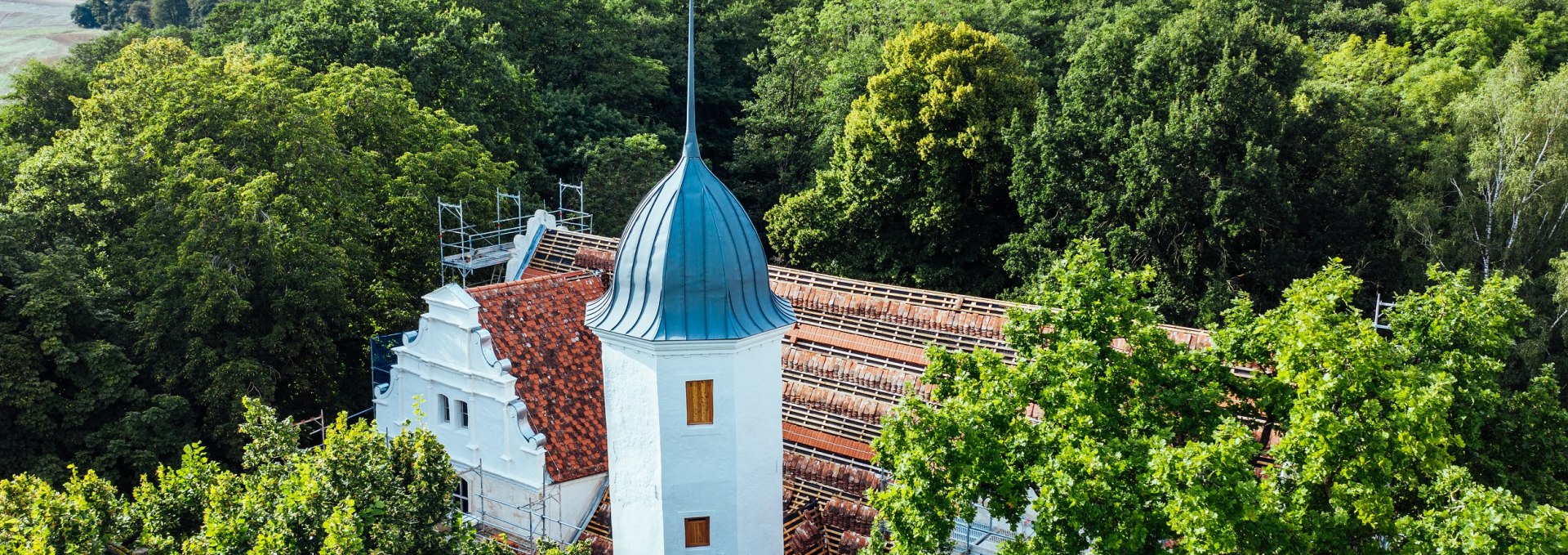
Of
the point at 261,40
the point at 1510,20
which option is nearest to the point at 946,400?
the point at 261,40

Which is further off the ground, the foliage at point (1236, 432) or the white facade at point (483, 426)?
the foliage at point (1236, 432)

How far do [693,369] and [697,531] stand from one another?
10.7 feet

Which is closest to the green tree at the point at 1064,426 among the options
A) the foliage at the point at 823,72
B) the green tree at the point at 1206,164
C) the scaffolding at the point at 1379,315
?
the scaffolding at the point at 1379,315

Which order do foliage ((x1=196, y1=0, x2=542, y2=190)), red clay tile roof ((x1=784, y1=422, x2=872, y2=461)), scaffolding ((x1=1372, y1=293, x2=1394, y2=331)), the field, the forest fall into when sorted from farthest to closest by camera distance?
the field → foliage ((x1=196, y1=0, x2=542, y2=190)) → red clay tile roof ((x1=784, y1=422, x2=872, y2=461)) → scaffolding ((x1=1372, y1=293, x2=1394, y2=331)) → the forest

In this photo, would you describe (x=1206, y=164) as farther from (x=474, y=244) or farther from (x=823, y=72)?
(x=823, y=72)

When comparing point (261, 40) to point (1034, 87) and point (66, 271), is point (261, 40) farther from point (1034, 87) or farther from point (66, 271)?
point (1034, 87)

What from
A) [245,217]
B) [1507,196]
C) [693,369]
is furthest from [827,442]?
[1507,196]

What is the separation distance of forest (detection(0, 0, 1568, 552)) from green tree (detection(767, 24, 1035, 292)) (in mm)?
144

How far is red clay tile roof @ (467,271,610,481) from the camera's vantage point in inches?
1169

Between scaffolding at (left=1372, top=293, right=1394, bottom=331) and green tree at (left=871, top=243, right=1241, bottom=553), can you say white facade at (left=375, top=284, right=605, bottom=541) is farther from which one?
scaffolding at (left=1372, top=293, right=1394, bottom=331)

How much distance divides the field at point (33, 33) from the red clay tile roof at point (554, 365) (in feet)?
127

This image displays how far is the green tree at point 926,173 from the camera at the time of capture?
157ft

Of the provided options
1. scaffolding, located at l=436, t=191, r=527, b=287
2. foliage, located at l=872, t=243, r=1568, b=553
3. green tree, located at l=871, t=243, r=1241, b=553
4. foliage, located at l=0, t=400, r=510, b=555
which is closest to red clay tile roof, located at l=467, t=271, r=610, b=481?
foliage, located at l=0, t=400, r=510, b=555

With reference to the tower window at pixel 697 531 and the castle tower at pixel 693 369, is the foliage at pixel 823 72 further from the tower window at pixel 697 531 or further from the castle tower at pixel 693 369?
the tower window at pixel 697 531
